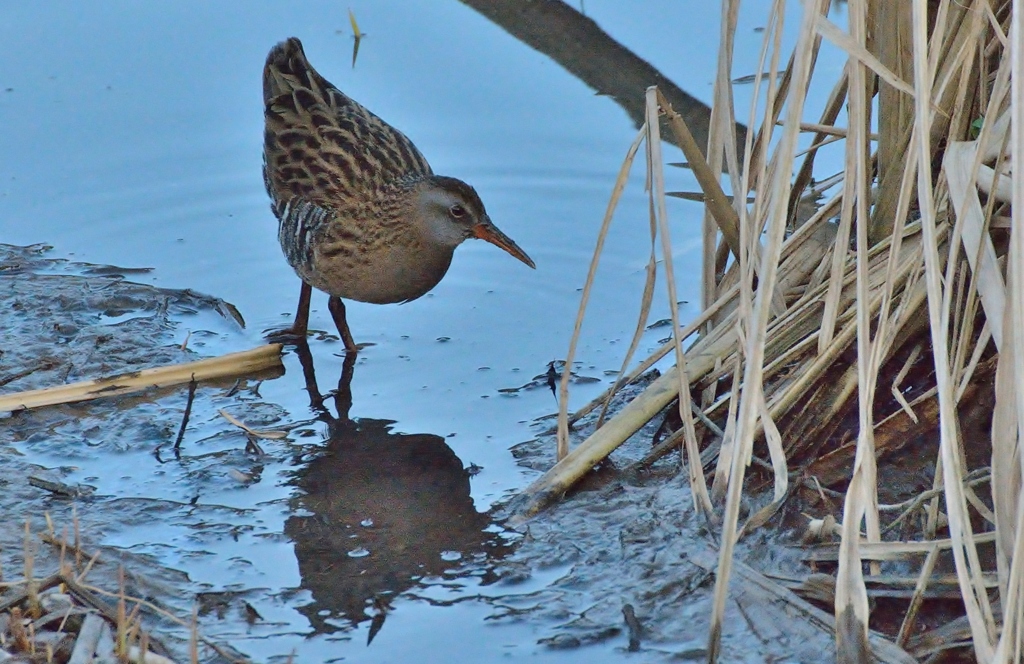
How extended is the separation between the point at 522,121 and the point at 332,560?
115 inches

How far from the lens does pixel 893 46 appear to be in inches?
127

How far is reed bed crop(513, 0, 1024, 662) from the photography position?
2.37 metres

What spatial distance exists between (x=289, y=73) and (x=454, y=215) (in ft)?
2.96

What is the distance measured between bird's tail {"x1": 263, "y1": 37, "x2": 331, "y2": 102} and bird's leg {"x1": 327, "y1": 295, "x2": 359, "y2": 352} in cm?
80

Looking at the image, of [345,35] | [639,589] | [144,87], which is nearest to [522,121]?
[345,35]

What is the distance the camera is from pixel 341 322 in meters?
4.62

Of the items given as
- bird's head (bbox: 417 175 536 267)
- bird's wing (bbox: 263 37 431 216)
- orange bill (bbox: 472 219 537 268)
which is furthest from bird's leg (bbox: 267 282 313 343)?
orange bill (bbox: 472 219 537 268)

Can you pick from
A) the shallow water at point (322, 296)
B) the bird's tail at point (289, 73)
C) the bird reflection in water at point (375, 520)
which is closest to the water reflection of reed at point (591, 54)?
the shallow water at point (322, 296)

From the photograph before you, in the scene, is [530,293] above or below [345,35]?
below

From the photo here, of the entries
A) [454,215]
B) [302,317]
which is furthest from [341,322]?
[454,215]

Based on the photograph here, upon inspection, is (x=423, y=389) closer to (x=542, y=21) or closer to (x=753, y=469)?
(x=753, y=469)

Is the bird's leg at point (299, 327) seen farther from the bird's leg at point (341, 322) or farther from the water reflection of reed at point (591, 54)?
the water reflection of reed at point (591, 54)

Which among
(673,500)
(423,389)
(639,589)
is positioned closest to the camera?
(639,589)

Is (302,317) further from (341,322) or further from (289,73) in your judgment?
(289,73)
